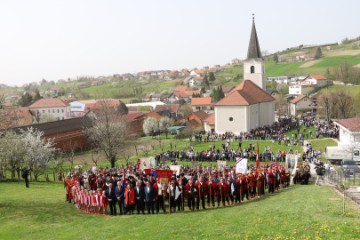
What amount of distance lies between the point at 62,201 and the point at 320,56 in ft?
497

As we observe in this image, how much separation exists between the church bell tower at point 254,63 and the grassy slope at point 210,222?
5439 centimetres

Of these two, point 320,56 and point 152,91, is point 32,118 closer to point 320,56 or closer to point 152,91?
point 152,91

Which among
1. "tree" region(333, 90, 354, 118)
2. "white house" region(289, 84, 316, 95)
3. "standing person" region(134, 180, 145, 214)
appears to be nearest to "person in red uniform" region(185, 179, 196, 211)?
"standing person" region(134, 180, 145, 214)

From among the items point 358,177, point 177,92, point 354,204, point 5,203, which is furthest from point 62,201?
point 177,92

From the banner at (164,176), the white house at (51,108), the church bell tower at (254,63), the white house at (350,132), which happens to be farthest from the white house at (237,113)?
the white house at (51,108)

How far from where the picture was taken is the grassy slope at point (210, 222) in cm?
1154

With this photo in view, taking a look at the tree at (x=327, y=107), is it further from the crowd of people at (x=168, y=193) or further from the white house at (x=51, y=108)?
the white house at (x=51, y=108)

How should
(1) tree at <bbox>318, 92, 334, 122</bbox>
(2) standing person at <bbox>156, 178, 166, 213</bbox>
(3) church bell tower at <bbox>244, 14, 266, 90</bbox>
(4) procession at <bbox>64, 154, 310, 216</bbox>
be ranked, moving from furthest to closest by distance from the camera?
(3) church bell tower at <bbox>244, 14, 266, 90</bbox>, (1) tree at <bbox>318, 92, 334, 122</bbox>, (4) procession at <bbox>64, 154, 310, 216</bbox>, (2) standing person at <bbox>156, 178, 166, 213</bbox>

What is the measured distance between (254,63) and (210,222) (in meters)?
60.6

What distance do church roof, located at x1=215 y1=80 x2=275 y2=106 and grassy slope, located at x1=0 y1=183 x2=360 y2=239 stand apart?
39.2 m

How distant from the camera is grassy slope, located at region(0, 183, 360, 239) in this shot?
1154 centimetres

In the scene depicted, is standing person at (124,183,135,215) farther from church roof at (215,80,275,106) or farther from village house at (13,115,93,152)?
church roof at (215,80,275,106)

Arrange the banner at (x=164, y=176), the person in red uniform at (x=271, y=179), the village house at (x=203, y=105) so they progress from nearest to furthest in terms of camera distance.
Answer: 1. the banner at (x=164, y=176)
2. the person in red uniform at (x=271, y=179)
3. the village house at (x=203, y=105)

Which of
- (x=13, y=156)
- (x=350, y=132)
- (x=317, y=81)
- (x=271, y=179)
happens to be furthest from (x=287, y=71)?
(x=271, y=179)
